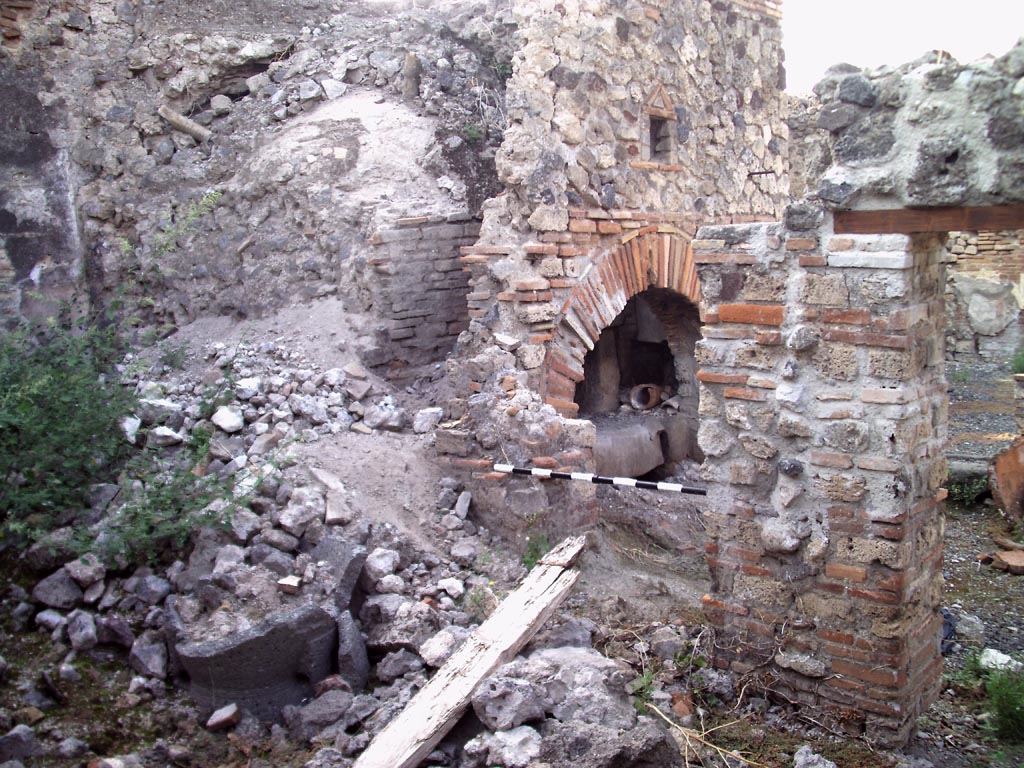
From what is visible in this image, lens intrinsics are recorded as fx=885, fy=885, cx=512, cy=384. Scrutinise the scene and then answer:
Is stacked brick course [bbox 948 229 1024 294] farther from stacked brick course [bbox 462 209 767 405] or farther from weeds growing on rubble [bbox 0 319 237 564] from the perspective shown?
weeds growing on rubble [bbox 0 319 237 564]

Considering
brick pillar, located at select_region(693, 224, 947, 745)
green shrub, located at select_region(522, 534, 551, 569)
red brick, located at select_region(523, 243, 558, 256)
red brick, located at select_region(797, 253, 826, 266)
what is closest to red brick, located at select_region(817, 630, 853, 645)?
brick pillar, located at select_region(693, 224, 947, 745)

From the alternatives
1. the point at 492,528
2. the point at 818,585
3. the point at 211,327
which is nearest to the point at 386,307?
the point at 211,327

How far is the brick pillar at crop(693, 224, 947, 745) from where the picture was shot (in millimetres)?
3254

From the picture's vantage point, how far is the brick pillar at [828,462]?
3.25 meters

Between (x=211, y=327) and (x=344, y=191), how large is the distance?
1373 millimetres

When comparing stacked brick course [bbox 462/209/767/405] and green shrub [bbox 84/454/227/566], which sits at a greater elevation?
stacked brick course [bbox 462/209/767/405]

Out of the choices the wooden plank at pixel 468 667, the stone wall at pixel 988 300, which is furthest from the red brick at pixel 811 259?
the stone wall at pixel 988 300

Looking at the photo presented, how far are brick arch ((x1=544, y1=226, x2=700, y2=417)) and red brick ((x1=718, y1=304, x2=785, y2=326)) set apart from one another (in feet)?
6.76

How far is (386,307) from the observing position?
5.97 m

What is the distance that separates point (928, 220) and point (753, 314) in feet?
2.34

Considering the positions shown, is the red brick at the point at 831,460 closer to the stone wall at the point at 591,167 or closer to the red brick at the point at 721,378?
the red brick at the point at 721,378

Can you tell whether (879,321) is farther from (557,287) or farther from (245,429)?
(245,429)

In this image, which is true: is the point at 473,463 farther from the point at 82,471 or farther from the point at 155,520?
the point at 82,471

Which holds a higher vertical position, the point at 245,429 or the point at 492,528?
the point at 245,429
